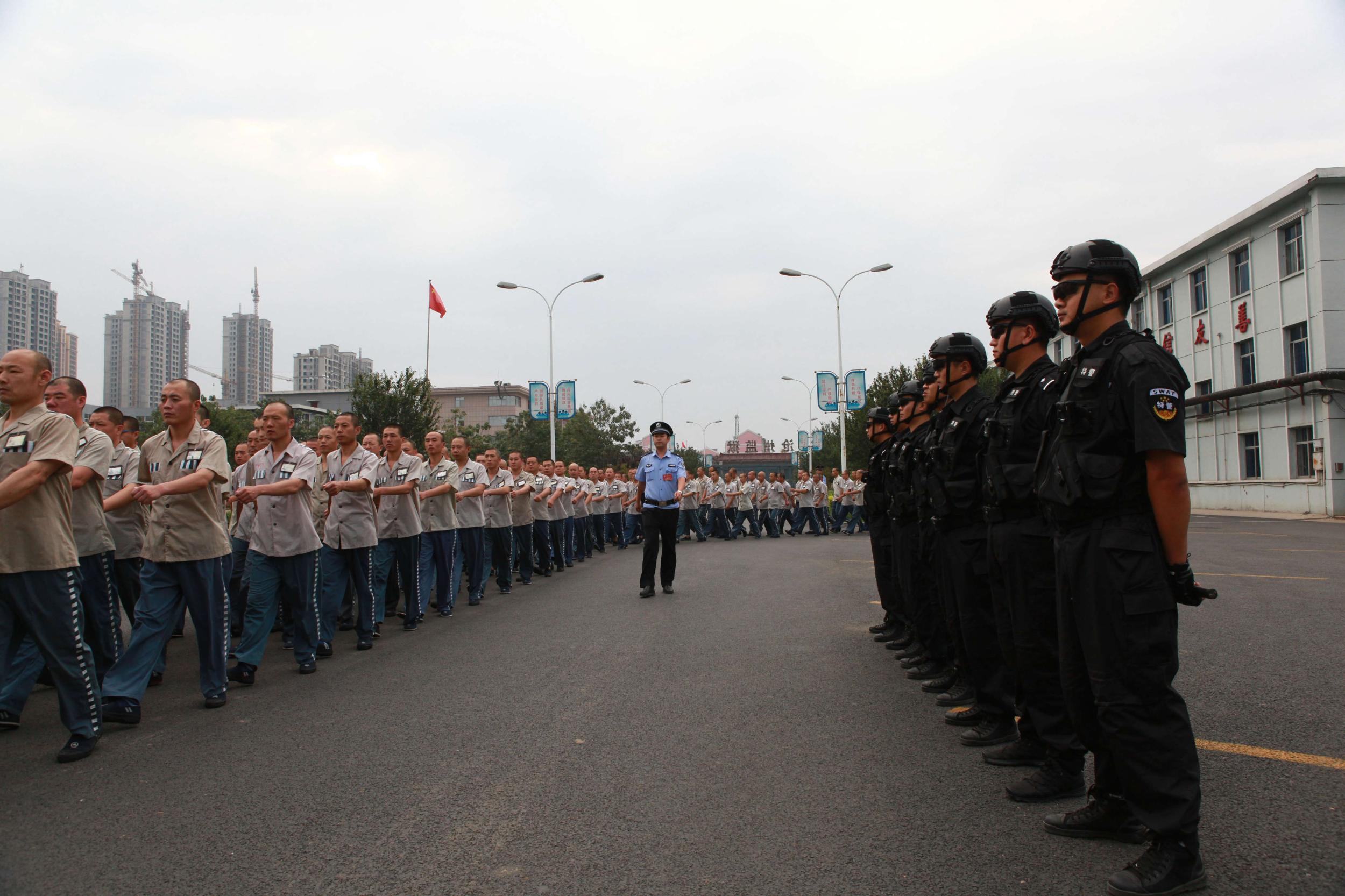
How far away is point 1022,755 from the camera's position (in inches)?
160

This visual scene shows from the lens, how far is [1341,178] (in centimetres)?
2748

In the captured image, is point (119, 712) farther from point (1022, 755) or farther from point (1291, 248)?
point (1291, 248)

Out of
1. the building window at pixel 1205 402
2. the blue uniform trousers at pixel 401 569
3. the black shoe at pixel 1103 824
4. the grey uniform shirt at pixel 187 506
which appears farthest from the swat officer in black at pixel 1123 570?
the building window at pixel 1205 402

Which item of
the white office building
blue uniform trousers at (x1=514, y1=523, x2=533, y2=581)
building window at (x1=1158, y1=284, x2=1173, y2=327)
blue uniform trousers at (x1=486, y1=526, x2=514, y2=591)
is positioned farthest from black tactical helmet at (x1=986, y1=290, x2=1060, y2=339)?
building window at (x1=1158, y1=284, x2=1173, y2=327)

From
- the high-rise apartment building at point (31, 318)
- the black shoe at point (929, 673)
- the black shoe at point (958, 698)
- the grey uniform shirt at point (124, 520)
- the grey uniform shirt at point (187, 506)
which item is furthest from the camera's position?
the high-rise apartment building at point (31, 318)

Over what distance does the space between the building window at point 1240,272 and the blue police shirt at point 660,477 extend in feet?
101

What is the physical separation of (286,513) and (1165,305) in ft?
138

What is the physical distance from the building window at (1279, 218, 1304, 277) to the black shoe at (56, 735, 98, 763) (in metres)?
35.7

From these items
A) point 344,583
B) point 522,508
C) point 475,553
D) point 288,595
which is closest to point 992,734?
point 288,595

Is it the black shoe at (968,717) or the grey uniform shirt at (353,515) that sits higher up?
the grey uniform shirt at (353,515)

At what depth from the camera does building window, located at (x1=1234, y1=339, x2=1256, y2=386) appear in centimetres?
3247

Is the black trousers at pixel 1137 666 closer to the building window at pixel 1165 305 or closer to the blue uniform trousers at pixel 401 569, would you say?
the blue uniform trousers at pixel 401 569

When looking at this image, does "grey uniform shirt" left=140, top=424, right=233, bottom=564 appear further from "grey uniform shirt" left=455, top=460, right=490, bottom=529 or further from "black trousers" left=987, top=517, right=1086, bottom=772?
"grey uniform shirt" left=455, top=460, right=490, bottom=529

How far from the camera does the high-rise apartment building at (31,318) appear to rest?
68.8 m
